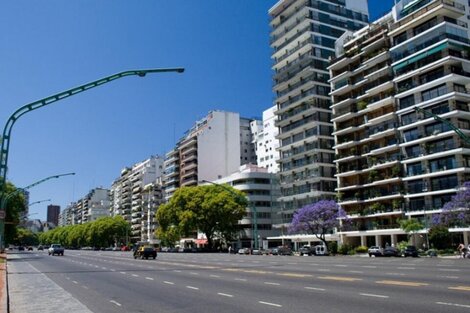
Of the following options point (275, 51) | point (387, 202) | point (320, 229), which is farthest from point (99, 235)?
point (387, 202)

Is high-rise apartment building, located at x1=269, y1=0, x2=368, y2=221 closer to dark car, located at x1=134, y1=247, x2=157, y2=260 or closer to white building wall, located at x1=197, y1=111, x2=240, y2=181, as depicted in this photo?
white building wall, located at x1=197, y1=111, x2=240, y2=181

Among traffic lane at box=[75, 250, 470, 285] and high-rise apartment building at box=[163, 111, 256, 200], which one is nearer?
traffic lane at box=[75, 250, 470, 285]

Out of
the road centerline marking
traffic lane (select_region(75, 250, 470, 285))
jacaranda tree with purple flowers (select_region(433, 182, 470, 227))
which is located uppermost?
Result: jacaranda tree with purple flowers (select_region(433, 182, 470, 227))

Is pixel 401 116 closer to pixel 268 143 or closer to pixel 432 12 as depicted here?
pixel 432 12

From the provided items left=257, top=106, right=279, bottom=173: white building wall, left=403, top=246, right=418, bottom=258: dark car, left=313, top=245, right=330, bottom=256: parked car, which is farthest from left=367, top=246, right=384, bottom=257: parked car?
left=257, top=106, right=279, bottom=173: white building wall

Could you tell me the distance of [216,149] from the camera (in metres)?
123

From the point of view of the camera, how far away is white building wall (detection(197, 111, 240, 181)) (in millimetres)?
122562

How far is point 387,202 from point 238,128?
62.1 meters

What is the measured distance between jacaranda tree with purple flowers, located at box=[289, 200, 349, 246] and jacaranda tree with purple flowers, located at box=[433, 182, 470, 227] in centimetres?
1861

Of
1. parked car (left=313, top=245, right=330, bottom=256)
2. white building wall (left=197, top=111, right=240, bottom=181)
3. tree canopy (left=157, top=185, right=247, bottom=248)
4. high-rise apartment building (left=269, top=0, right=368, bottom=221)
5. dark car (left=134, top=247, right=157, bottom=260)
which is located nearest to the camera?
dark car (left=134, top=247, right=157, bottom=260)

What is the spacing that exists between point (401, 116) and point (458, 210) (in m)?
21.8

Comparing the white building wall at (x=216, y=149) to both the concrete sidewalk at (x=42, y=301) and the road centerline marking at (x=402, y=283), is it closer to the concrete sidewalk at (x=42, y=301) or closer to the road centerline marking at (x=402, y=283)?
the concrete sidewalk at (x=42, y=301)

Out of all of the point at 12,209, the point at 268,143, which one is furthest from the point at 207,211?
the point at 12,209

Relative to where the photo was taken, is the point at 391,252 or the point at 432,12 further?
the point at 432,12
